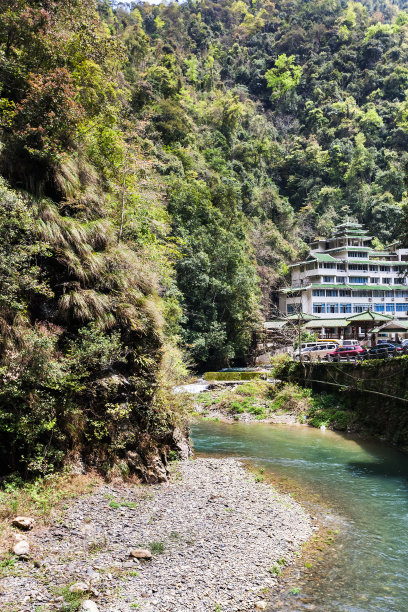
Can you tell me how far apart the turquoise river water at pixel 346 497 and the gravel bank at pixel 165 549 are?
3.19ft

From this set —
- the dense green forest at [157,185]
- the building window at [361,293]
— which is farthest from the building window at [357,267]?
the dense green forest at [157,185]

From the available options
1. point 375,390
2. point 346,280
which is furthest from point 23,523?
point 346,280

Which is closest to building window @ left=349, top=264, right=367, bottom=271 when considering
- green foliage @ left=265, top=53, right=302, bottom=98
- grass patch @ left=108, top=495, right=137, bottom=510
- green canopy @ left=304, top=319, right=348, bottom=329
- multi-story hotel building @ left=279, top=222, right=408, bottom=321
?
Result: multi-story hotel building @ left=279, top=222, right=408, bottom=321

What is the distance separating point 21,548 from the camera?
23.7ft

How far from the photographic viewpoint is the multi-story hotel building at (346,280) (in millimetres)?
55250

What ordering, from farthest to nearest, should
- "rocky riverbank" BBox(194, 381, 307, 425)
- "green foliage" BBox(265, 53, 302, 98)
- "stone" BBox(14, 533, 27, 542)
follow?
"green foliage" BBox(265, 53, 302, 98), "rocky riverbank" BBox(194, 381, 307, 425), "stone" BBox(14, 533, 27, 542)

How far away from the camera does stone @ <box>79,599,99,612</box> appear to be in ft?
20.2

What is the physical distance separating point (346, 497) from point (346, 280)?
1936 inches

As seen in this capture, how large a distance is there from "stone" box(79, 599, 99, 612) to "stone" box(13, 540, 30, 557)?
5.30ft

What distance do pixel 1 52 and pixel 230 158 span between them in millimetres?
55810

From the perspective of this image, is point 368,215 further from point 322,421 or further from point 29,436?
point 29,436

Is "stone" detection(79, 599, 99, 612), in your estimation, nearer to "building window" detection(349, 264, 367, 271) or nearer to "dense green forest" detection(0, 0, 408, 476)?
"dense green forest" detection(0, 0, 408, 476)

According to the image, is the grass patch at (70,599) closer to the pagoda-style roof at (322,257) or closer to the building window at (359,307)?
the pagoda-style roof at (322,257)

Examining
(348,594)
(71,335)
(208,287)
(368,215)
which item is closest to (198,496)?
(348,594)
